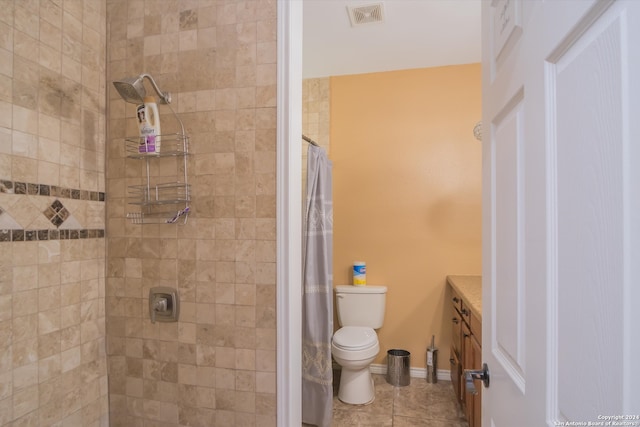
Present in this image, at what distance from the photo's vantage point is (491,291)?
939mm

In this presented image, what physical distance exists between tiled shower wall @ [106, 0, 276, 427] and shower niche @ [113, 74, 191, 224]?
0.08 ft

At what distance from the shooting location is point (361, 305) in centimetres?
307

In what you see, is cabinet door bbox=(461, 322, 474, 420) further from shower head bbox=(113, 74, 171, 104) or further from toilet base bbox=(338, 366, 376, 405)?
shower head bbox=(113, 74, 171, 104)

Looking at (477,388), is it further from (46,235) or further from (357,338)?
(46,235)

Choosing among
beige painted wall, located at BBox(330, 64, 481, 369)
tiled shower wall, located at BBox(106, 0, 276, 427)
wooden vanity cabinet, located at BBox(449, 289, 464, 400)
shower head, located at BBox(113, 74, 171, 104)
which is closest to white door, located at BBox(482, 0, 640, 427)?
tiled shower wall, located at BBox(106, 0, 276, 427)

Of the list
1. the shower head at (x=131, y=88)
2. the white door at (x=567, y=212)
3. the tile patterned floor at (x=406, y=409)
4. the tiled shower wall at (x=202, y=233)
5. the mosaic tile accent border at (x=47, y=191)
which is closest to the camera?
the white door at (x=567, y=212)

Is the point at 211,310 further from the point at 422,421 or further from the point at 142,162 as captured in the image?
the point at 422,421

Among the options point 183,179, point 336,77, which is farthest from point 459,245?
point 183,179

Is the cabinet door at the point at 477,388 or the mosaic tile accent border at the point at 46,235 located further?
the cabinet door at the point at 477,388

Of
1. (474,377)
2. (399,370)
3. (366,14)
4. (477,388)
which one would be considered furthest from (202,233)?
(399,370)

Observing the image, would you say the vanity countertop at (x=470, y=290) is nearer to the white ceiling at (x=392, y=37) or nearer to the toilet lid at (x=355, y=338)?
the toilet lid at (x=355, y=338)

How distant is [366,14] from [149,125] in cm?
171

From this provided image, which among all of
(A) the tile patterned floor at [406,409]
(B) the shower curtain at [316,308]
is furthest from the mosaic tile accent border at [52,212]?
(A) the tile patterned floor at [406,409]

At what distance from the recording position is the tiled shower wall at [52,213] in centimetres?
111
